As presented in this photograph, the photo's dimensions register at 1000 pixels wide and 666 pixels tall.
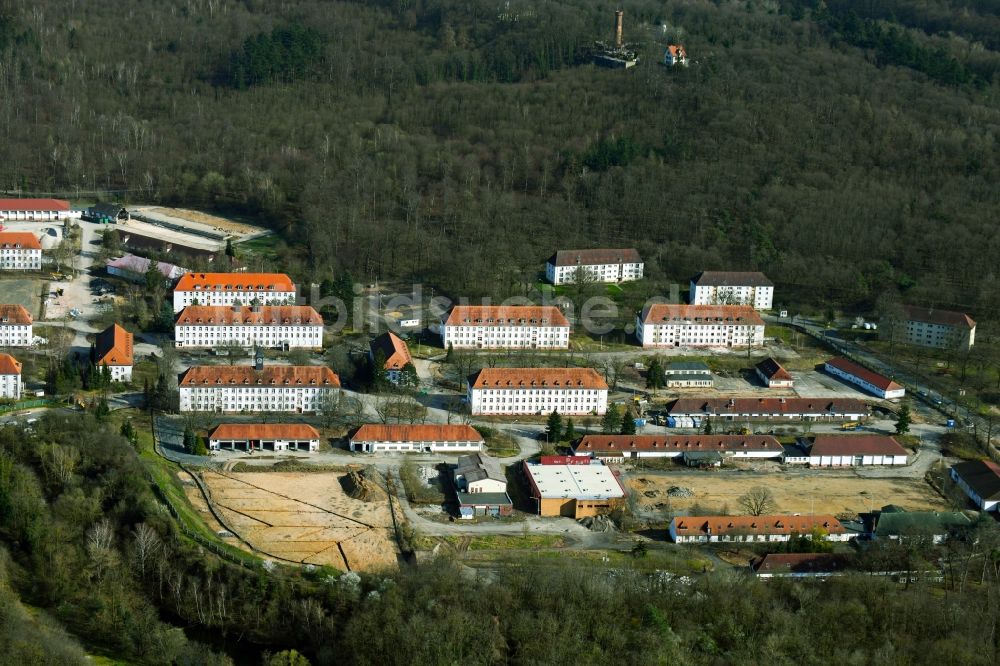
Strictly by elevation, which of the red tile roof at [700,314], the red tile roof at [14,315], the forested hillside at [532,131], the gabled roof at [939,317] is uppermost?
the forested hillside at [532,131]

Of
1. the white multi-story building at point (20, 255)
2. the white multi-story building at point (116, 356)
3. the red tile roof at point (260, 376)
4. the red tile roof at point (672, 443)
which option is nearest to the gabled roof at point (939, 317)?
the red tile roof at point (672, 443)

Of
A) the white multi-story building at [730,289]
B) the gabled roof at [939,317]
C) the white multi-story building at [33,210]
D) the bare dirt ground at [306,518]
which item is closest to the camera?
the bare dirt ground at [306,518]

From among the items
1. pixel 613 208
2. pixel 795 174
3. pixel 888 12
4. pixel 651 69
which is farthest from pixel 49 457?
pixel 888 12

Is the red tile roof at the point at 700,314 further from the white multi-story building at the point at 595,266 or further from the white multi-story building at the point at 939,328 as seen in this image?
the white multi-story building at the point at 595,266

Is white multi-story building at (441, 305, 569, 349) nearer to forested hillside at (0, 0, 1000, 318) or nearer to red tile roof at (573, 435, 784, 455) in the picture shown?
forested hillside at (0, 0, 1000, 318)

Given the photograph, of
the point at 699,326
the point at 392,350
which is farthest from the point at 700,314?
the point at 392,350

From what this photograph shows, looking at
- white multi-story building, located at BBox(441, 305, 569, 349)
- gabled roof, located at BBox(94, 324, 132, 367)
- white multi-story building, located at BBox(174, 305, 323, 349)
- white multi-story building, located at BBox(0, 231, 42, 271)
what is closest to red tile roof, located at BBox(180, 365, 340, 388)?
gabled roof, located at BBox(94, 324, 132, 367)

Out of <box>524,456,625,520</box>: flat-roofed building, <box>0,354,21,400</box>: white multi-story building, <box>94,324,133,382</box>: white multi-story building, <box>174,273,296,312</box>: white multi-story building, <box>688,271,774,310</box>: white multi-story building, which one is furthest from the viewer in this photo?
<box>688,271,774,310</box>: white multi-story building

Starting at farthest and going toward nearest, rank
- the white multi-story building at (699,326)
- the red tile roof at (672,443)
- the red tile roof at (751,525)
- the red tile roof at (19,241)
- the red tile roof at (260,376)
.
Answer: the red tile roof at (19,241)
the white multi-story building at (699,326)
the red tile roof at (260,376)
the red tile roof at (672,443)
the red tile roof at (751,525)
